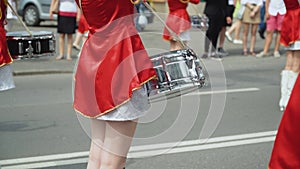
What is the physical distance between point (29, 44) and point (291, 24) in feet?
10.4

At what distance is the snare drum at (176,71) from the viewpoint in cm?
287

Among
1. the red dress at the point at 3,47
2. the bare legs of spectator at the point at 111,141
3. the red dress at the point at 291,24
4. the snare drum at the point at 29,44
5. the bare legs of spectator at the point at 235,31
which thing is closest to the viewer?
the bare legs of spectator at the point at 111,141

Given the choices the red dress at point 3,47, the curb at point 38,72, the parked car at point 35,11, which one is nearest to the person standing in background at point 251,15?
the curb at point 38,72

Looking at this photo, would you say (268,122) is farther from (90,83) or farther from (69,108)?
(90,83)

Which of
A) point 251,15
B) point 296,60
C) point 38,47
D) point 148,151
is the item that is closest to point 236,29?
point 251,15

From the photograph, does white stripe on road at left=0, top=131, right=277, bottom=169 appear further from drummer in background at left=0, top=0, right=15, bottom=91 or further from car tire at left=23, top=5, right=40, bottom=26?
car tire at left=23, top=5, right=40, bottom=26

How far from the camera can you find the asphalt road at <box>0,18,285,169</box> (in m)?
3.80

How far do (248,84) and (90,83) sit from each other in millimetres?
6562

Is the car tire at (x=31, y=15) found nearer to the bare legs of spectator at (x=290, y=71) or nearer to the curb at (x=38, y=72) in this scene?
the curb at (x=38, y=72)

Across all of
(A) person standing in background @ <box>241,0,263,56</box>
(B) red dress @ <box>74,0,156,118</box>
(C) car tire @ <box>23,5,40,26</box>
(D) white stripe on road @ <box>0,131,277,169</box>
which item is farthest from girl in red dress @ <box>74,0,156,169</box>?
(C) car tire @ <box>23,5,40,26</box>

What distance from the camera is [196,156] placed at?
16.8ft

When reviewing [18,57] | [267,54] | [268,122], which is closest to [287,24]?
[268,122]

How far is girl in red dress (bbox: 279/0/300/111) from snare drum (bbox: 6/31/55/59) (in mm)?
2701

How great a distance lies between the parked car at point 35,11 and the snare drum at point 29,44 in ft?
40.8
